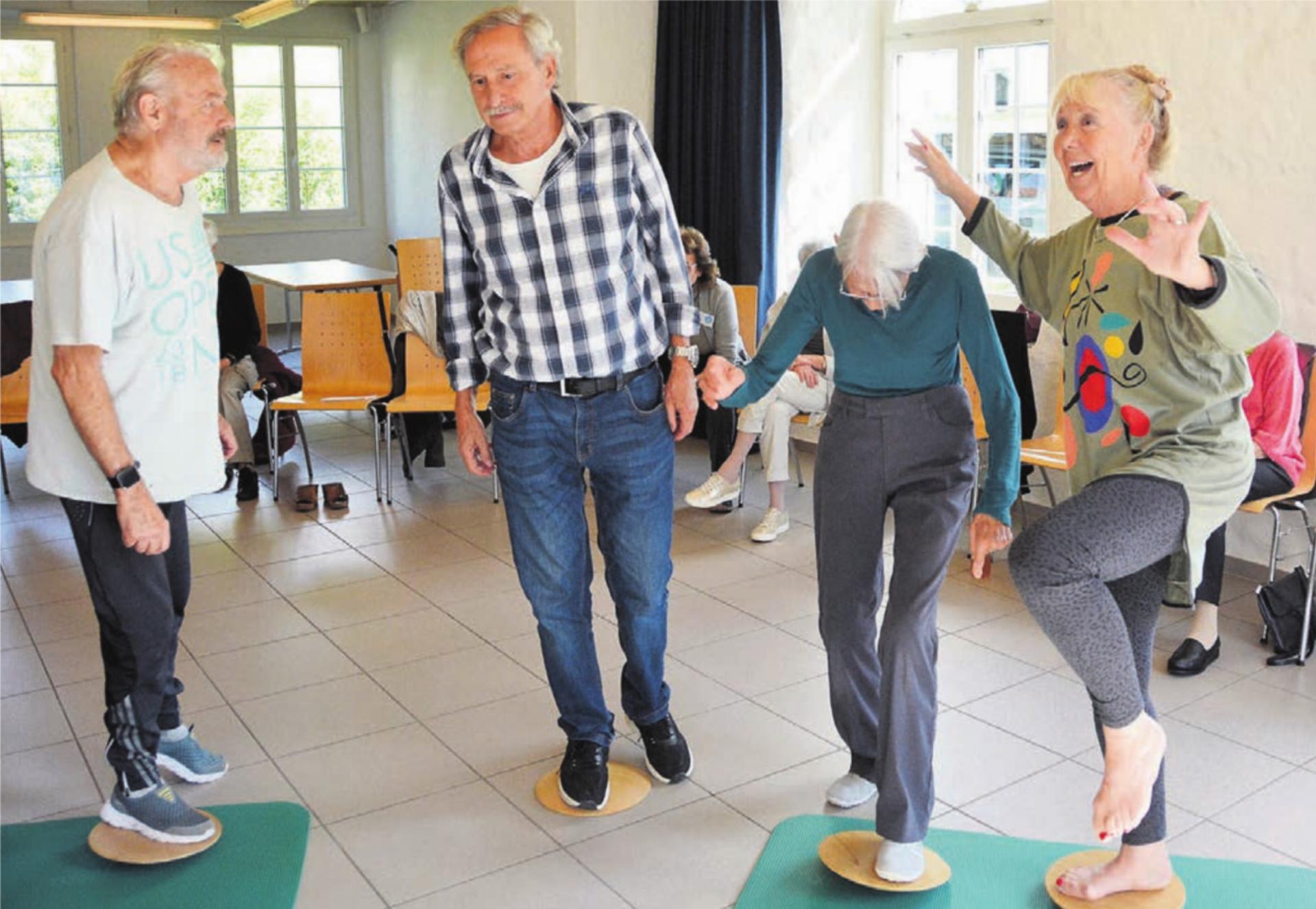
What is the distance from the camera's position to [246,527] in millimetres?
5805

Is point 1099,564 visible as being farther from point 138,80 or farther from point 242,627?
point 242,627

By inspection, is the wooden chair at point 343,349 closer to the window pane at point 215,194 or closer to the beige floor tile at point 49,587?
the beige floor tile at point 49,587

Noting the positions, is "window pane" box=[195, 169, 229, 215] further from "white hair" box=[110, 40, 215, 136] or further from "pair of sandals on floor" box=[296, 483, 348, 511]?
"white hair" box=[110, 40, 215, 136]

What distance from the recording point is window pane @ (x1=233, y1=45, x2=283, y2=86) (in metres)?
11.8

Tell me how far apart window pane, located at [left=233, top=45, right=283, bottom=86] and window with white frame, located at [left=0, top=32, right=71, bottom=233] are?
54.6 inches

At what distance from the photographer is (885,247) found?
9.09 feet

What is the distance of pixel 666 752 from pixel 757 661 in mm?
882

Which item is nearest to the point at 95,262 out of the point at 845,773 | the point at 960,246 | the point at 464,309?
the point at 464,309

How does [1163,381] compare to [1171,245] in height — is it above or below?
below

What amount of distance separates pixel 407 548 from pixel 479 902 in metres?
2.69

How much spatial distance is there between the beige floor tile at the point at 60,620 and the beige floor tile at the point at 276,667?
557 mm

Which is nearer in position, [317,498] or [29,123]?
[317,498]

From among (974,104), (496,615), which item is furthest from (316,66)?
(496,615)

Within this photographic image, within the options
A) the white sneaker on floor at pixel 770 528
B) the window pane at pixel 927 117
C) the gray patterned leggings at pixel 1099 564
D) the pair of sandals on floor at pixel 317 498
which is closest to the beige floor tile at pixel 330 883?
the gray patterned leggings at pixel 1099 564
